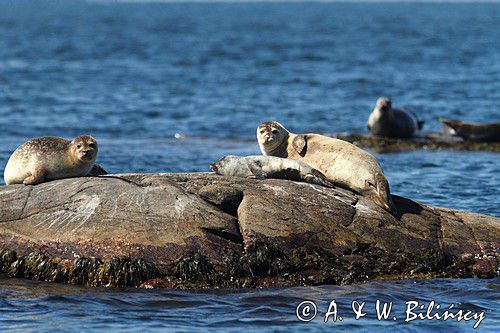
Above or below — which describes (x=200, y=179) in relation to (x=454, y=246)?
above

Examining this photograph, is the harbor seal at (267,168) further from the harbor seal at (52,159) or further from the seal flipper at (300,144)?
the harbor seal at (52,159)

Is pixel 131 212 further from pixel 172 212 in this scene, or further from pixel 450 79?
pixel 450 79

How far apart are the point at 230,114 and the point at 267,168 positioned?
12345mm

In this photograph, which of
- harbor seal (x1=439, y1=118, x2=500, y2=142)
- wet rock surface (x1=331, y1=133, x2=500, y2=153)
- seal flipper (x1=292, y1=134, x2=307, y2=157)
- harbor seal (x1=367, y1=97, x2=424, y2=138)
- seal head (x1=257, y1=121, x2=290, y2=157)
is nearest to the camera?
seal flipper (x1=292, y1=134, x2=307, y2=157)

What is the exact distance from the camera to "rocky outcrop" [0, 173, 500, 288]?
8.34 m

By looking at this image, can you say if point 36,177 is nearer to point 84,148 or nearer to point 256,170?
point 84,148

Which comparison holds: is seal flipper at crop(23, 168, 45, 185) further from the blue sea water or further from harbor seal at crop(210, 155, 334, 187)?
harbor seal at crop(210, 155, 334, 187)

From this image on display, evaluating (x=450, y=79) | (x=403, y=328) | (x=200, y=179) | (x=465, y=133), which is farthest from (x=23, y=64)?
(x=403, y=328)

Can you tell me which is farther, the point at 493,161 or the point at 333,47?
the point at 333,47

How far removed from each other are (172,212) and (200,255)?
527mm

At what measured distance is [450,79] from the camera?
30.2m

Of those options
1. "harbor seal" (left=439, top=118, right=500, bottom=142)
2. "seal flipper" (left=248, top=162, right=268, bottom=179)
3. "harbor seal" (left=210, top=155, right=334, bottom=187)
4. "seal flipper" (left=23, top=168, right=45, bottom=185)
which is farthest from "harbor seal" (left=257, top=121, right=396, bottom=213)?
"harbor seal" (left=439, top=118, right=500, bottom=142)

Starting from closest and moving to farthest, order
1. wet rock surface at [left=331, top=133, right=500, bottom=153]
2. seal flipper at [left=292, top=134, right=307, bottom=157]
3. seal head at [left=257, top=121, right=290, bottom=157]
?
seal flipper at [left=292, top=134, right=307, bottom=157] → seal head at [left=257, top=121, right=290, bottom=157] → wet rock surface at [left=331, top=133, right=500, bottom=153]

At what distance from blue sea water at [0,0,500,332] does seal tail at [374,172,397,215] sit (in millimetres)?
896
